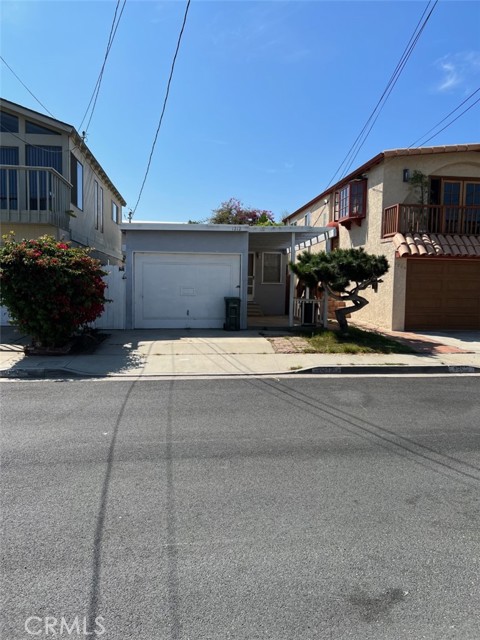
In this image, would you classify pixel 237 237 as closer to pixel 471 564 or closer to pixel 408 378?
pixel 408 378

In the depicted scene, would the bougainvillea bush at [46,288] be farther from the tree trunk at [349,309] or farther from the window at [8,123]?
the window at [8,123]

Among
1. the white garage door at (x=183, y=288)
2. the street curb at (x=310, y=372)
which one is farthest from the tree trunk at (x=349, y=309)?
the white garage door at (x=183, y=288)

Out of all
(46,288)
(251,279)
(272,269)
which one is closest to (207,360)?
(46,288)

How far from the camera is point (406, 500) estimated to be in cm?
365

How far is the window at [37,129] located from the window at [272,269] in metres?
9.06

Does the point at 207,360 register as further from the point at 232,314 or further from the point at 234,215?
the point at 234,215

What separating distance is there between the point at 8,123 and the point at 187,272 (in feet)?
26.3

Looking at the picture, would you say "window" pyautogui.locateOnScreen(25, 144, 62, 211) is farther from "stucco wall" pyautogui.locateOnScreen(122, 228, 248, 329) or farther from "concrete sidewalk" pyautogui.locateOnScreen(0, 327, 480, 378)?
"concrete sidewalk" pyautogui.locateOnScreen(0, 327, 480, 378)

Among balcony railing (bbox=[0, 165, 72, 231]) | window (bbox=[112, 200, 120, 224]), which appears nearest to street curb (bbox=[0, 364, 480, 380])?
balcony railing (bbox=[0, 165, 72, 231])

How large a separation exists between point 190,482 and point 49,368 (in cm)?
559

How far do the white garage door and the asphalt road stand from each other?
794 cm

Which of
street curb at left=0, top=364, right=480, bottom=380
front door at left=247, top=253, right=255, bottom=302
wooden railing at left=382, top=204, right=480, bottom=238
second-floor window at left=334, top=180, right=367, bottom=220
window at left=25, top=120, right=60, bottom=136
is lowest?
street curb at left=0, top=364, right=480, bottom=380

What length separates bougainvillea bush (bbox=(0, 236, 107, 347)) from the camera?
9156mm

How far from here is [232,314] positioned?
13.6 m
